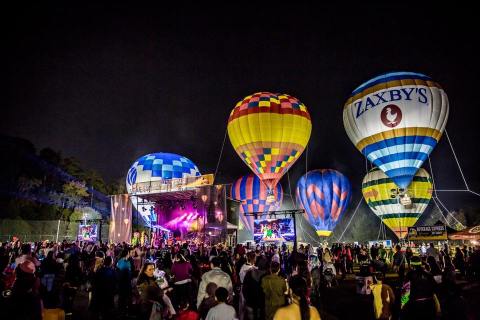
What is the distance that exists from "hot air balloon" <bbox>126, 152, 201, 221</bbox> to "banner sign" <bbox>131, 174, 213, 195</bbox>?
4012 mm

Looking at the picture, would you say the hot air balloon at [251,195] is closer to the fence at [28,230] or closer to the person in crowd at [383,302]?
the fence at [28,230]

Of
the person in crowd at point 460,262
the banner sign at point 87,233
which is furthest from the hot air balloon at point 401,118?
the banner sign at point 87,233

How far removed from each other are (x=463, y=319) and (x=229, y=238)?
90.7 feet

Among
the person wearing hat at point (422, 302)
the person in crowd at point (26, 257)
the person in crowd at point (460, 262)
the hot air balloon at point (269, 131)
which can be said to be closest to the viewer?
the person wearing hat at point (422, 302)

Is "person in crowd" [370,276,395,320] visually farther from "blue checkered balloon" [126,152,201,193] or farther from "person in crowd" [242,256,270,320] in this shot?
"blue checkered balloon" [126,152,201,193]

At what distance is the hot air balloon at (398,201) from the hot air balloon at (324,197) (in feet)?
13.8

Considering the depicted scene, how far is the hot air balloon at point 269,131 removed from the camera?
27.0 m

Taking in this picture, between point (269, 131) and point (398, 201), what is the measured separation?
15839 mm

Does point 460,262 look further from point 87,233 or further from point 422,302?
point 87,233

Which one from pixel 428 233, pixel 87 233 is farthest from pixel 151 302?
pixel 87 233

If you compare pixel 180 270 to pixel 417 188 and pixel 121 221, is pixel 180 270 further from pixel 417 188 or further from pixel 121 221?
pixel 417 188

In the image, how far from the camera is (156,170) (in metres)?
35.6

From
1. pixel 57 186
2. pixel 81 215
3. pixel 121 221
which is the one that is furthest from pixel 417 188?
pixel 57 186

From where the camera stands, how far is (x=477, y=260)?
16141 mm
